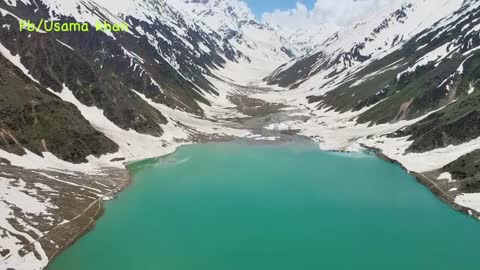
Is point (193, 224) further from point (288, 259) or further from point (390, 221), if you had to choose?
point (390, 221)

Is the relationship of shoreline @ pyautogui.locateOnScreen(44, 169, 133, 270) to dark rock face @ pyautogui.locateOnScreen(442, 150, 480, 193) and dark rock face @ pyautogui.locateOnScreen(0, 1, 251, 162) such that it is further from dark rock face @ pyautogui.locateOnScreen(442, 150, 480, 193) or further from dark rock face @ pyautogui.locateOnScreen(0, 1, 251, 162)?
dark rock face @ pyautogui.locateOnScreen(442, 150, 480, 193)

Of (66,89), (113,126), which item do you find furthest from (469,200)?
(66,89)

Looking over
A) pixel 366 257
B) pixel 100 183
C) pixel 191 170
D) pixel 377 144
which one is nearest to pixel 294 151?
pixel 377 144

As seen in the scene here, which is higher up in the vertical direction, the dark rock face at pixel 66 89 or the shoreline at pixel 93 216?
the dark rock face at pixel 66 89

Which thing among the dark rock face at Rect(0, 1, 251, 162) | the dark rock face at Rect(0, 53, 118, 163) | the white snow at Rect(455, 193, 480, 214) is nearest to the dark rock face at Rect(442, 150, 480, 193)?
the white snow at Rect(455, 193, 480, 214)

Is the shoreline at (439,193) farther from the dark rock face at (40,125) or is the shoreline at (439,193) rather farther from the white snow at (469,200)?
the dark rock face at (40,125)

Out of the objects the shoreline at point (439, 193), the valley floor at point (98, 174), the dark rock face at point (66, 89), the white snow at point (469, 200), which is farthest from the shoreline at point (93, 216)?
the white snow at point (469, 200)

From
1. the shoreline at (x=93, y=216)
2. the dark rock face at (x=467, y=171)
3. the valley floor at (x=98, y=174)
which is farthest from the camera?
the dark rock face at (x=467, y=171)
